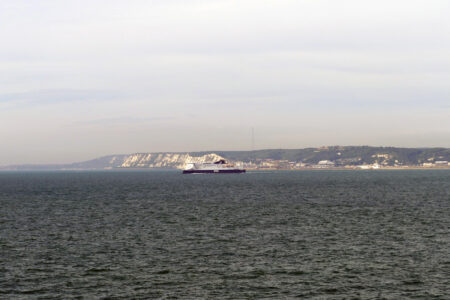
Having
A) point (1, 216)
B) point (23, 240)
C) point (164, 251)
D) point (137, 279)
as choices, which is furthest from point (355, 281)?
point (1, 216)

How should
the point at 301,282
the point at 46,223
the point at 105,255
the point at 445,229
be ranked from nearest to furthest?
the point at 301,282 → the point at 105,255 → the point at 445,229 → the point at 46,223

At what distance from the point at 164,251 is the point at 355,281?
1963cm

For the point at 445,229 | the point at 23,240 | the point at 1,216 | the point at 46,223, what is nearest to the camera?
the point at 23,240

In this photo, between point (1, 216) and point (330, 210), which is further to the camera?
point (330, 210)

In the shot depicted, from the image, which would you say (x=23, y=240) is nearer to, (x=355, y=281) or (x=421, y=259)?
(x=355, y=281)

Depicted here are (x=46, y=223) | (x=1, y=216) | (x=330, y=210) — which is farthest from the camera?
(x=330, y=210)

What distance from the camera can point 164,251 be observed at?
5141 cm

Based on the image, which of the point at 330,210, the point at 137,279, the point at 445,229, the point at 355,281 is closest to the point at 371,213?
the point at 330,210

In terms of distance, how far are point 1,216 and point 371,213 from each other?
59.4 m

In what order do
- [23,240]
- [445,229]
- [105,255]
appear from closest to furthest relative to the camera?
1. [105,255]
2. [23,240]
3. [445,229]

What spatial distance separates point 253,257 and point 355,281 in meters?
11.3

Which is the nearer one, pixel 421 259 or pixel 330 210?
pixel 421 259

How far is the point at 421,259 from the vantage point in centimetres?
4634

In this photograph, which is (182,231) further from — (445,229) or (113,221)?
(445,229)
